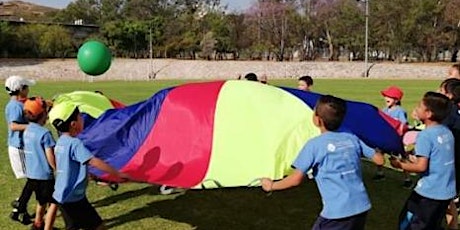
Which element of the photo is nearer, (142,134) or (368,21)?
(142,134)

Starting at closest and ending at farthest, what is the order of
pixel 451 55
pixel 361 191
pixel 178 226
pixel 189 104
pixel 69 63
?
pixel 361 191 < pixel 189 104 < pixel 178 226 < pixel 69 63 < pixel 451 55

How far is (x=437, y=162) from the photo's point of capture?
13.7ft

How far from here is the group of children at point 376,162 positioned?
3582mm

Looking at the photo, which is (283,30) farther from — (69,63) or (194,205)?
(194,205)

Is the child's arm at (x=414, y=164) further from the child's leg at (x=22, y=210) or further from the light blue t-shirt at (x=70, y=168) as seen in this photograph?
the child's leg at (x=22, y=210)

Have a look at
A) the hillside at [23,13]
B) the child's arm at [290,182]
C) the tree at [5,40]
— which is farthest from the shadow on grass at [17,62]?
the child's arm at [290,182]

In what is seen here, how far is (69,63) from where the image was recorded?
5316cm

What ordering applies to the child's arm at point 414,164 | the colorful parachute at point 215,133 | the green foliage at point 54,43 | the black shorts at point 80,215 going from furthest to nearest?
the green foliage at point 54,43 < the colorful parachute at point 215,133 < the black shorts at point 80,215 < the child's arm at point 414,164

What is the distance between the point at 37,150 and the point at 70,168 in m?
0.86

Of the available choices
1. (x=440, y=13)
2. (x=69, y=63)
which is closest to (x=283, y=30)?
(x=440, y=13)

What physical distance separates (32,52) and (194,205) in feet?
190

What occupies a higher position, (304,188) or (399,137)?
(399,137)

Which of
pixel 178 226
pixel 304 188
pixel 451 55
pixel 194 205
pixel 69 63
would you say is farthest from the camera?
pixel 451 55

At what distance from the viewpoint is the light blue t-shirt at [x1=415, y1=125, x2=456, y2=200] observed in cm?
416
